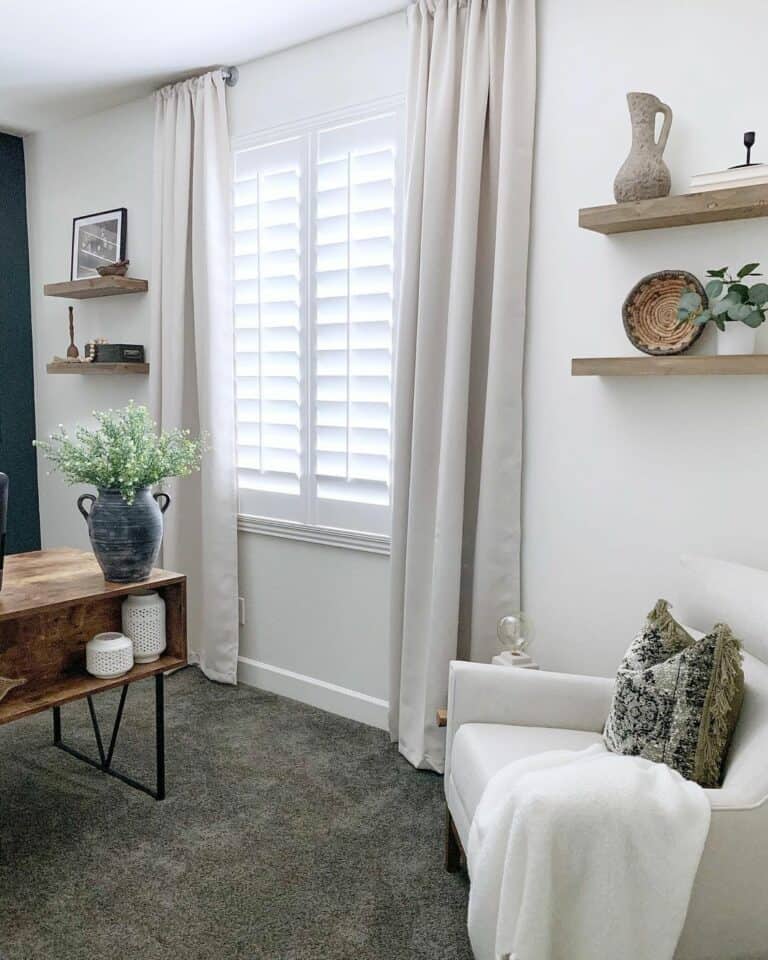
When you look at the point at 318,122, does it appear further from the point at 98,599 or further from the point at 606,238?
the point at 98,599

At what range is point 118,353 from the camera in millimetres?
4074

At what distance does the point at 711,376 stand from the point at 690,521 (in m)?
0.45

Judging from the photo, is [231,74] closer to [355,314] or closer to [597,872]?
[355,314]

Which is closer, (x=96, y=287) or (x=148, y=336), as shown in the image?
(x=96, y=287)

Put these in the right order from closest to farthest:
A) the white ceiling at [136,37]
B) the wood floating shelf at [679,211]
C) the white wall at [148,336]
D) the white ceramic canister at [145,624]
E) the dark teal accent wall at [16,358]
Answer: the wood floating shelf at [679,211], the white ceramic canister at [145,624], the white ceiling at [136,37], the white wall at [148,336], the dark teal accent wall at [16,358]

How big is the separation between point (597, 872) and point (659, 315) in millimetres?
1594

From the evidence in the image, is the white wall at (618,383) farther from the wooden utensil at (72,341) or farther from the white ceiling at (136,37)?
the wooden utensil at (72,341)

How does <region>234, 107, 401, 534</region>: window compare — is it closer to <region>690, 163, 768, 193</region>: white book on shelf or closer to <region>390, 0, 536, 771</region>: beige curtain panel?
<region>390, 0, 536, 771</region>: beige curtain panel

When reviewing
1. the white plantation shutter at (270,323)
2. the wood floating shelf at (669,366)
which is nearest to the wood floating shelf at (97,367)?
the white plantation shutter at (270,323)

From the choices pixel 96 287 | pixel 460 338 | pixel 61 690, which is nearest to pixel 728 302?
pixel 460 338

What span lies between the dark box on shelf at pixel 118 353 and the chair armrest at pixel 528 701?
2.63 meters

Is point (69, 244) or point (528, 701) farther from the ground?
point (69, 244)

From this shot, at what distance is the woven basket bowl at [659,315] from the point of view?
2.37 meters

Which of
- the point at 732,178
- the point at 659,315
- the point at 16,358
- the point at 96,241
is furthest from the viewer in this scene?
the point at 16,358
